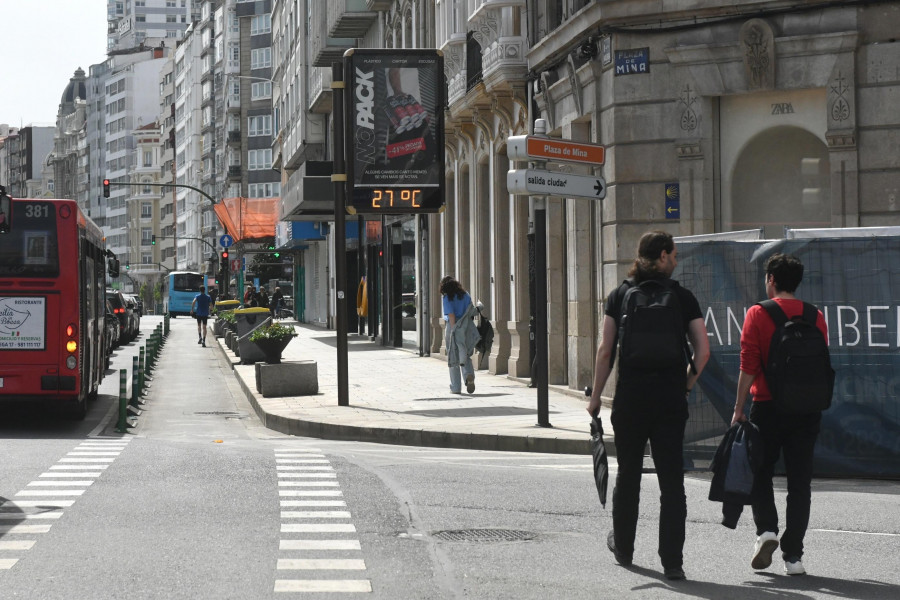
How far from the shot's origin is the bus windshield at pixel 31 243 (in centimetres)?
1723

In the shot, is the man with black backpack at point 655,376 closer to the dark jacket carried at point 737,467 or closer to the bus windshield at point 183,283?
the dark jacket carried at point 737,467

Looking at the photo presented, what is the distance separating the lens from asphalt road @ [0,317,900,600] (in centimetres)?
720

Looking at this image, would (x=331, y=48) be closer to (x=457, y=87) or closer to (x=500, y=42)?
(x=457, y=87)

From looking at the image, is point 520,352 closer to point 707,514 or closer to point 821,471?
point 821,471

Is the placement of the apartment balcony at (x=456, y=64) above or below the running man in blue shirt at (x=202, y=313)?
above

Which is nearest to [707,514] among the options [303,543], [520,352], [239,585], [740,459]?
[740,459]

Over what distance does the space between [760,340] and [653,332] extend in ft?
2.72

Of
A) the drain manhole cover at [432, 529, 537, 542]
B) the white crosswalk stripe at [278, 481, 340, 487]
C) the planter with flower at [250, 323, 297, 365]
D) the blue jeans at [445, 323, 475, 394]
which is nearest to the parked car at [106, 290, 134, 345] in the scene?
the planter with flower at [250, 323, 297, 365]

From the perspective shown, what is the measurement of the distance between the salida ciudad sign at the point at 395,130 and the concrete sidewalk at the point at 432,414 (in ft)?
8.79

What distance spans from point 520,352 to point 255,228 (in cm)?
4734

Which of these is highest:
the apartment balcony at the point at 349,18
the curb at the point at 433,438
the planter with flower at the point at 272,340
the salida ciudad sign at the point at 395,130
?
the apartment balcony at the point at 349,18

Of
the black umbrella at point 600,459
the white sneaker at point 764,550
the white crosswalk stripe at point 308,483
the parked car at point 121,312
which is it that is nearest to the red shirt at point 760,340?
the white sneaker at point 764,550

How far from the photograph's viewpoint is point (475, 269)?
89.6 feet

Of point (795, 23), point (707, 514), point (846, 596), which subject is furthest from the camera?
point (795, 23)
